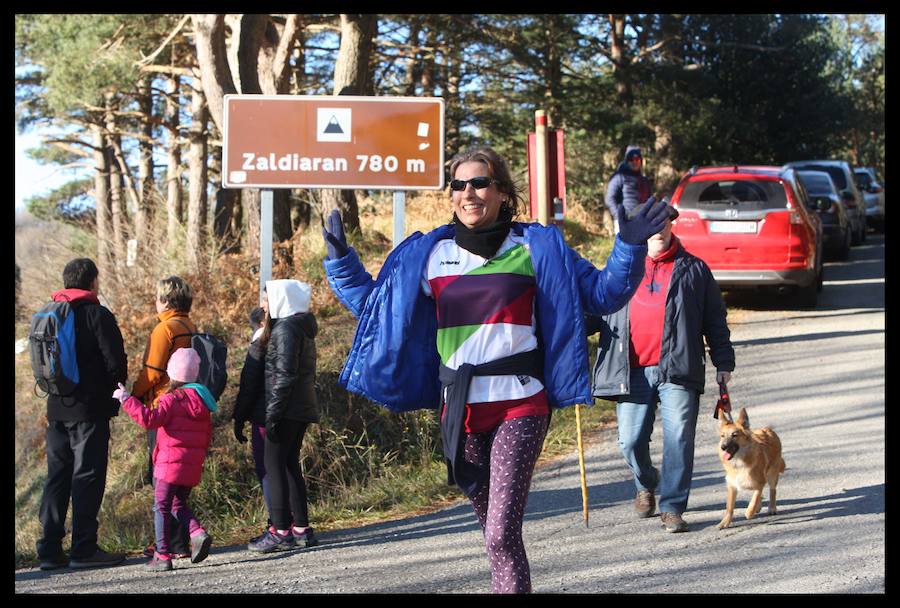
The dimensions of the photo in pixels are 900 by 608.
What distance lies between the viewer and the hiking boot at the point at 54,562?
680 cm

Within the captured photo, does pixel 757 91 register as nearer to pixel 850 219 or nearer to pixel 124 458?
pixel 850 219

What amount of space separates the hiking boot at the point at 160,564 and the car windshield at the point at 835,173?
2096cm

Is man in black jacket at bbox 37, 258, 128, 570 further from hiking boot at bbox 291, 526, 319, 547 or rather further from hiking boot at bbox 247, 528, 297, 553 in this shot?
hiking boot at bbox 291, 526, 319, 547

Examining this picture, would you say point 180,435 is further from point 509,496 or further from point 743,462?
point 743,462

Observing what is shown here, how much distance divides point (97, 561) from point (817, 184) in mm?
17642

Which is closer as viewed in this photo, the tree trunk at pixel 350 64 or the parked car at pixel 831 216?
the tree trunk at pixel 350 64

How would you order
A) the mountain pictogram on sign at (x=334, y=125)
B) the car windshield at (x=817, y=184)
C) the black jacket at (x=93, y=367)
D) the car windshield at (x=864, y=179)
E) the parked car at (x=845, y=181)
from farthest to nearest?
the car windshield at (x=864, y=179) < the parked car at (x=845, y=181) < the car windshield at (x=817, y=184) < the mountain pictogram on sign at (x=334, y=125) < the black jacket at (x=93, y=367)

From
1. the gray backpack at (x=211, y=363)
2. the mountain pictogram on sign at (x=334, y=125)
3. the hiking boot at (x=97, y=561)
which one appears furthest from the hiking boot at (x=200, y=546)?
the mountain pictogram on sign at (x=334, y=125)

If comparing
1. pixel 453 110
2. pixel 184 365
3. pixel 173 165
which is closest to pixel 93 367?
pixel 184 365

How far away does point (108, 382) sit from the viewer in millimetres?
6934

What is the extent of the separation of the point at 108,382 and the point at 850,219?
21.2 meters

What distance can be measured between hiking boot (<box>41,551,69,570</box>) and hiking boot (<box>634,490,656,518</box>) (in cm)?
345

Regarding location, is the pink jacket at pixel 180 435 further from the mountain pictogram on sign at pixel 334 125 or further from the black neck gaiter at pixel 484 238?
the mountain pictogram on sign at pixel 334 125
